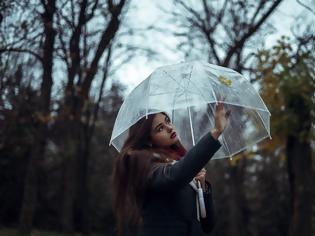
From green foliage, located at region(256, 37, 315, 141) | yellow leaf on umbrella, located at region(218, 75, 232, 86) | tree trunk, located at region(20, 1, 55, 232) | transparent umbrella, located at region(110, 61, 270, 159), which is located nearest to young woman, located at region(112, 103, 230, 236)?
transparent umbrella, located at region(110, 61, 270, 159)

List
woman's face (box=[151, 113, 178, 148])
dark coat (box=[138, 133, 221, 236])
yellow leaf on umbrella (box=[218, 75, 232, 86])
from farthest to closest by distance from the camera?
yellow leaf on umbrella (box=[218, 75, 232, 86]) < woman's face (box=[151, 113, 178, 148]) < dark coat (box=[138, 133, 221, 236])

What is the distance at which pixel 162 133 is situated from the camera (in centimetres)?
362

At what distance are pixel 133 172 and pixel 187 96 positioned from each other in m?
0.89

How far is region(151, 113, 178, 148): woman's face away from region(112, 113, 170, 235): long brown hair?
0.03 metres

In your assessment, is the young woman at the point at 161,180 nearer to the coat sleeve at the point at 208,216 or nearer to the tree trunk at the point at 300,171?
the coat sleeve at the point at 208,216

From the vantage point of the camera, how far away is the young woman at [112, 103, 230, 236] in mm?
3104

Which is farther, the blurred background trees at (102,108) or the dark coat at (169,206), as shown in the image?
the blurred background trees at (102,108)

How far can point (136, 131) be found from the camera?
368cm

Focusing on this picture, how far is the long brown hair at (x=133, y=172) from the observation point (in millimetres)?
3354

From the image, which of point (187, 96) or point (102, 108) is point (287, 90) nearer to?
point (187, 96)

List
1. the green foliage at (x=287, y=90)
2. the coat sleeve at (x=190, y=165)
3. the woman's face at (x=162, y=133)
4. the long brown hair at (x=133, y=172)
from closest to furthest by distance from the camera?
the coat sleeve at (x=190, y=165), the long brown hair at (x=133, y=172), the woman's face at (x=162, y=133), the green foliage at (x=287, y=90)

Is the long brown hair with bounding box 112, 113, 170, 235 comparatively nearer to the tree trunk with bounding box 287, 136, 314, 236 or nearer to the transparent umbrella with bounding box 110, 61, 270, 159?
the transparent umbrella with bounding box 110, 61, 270, 159

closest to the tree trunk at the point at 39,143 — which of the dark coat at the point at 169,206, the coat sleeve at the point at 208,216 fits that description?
the coat sleeve at the point at 208,216

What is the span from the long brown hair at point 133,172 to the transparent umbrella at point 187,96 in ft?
0.61
